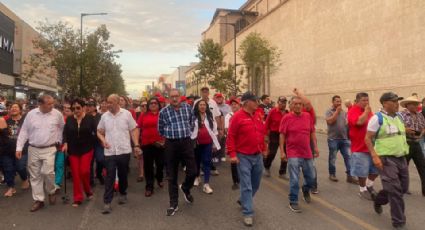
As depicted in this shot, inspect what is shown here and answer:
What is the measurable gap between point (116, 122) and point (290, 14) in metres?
42.2

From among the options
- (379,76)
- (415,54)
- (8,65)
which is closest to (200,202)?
(415,54)

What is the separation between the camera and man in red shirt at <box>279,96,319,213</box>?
21.1ft

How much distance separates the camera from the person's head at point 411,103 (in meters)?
6.88

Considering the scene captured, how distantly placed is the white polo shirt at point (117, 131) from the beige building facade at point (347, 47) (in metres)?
21.1

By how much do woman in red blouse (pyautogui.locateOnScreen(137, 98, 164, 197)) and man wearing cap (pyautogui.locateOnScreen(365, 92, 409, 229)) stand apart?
372 centimetres

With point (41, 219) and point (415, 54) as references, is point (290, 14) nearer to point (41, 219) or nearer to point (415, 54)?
point (415, 54)

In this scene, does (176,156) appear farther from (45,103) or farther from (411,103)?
(411,103)

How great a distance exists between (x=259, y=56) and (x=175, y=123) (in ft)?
128

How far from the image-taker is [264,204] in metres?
6.84

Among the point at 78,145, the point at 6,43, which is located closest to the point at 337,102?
the point at 78,145

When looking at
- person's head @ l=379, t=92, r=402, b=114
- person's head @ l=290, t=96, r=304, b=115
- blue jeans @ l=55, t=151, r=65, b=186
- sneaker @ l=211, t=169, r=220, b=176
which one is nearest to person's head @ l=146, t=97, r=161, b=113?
blue jeans @ l=55, t=151, r=65, b=186

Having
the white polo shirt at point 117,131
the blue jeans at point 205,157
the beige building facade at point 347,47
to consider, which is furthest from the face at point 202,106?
the beige building facade at point 347,47

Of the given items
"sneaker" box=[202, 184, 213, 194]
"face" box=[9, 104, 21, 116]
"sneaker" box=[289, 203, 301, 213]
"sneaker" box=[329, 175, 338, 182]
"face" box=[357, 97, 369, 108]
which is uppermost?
"face" box=[357, 97, 369, 108]

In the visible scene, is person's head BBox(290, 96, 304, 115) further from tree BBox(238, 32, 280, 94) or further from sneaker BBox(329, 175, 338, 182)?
tree BBox(238, 32, 280, 94)
